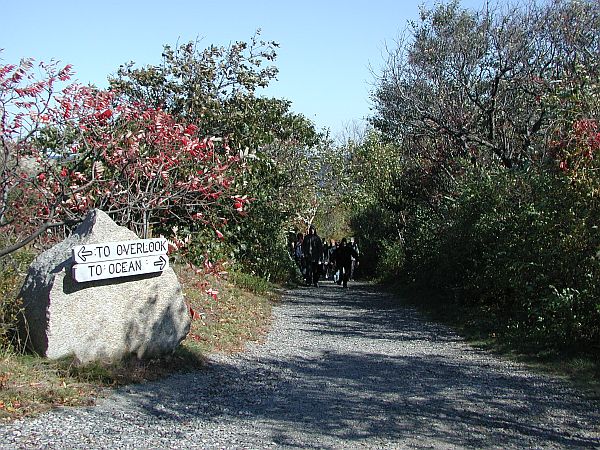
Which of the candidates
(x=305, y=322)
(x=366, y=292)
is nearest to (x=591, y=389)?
(x=305, y=322)

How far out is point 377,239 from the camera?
31.2 m

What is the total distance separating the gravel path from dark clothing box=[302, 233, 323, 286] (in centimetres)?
1210

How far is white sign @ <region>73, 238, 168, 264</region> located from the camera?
769 cm

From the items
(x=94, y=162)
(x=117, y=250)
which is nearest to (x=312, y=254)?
(x=94, y=162)

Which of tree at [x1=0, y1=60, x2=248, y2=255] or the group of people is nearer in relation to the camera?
tree at [x1=0, y1=60, x2=248, y2=255]

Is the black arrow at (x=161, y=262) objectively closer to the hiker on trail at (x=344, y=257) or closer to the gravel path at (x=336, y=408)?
the gravel path at (x=336, y=408)

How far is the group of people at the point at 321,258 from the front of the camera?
76.9 feet

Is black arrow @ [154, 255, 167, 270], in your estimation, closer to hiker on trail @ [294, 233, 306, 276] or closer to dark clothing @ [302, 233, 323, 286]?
dark clothing @ [302, 233, 323, 286]

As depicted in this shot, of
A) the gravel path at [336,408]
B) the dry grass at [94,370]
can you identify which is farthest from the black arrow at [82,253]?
the gravel path at [336,408]

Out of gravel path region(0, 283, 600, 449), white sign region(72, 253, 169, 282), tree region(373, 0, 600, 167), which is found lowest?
gravel path region(0, 283, 600, 449)

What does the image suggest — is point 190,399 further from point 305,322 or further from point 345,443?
point 305,322

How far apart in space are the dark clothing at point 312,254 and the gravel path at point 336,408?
1210cm

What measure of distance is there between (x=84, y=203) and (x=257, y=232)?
9.59 meters

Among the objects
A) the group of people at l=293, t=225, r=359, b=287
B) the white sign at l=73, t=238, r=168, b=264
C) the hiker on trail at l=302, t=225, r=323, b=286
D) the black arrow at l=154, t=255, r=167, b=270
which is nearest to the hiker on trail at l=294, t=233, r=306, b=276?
the group of people at l=293, t=225, r=359, b=287
